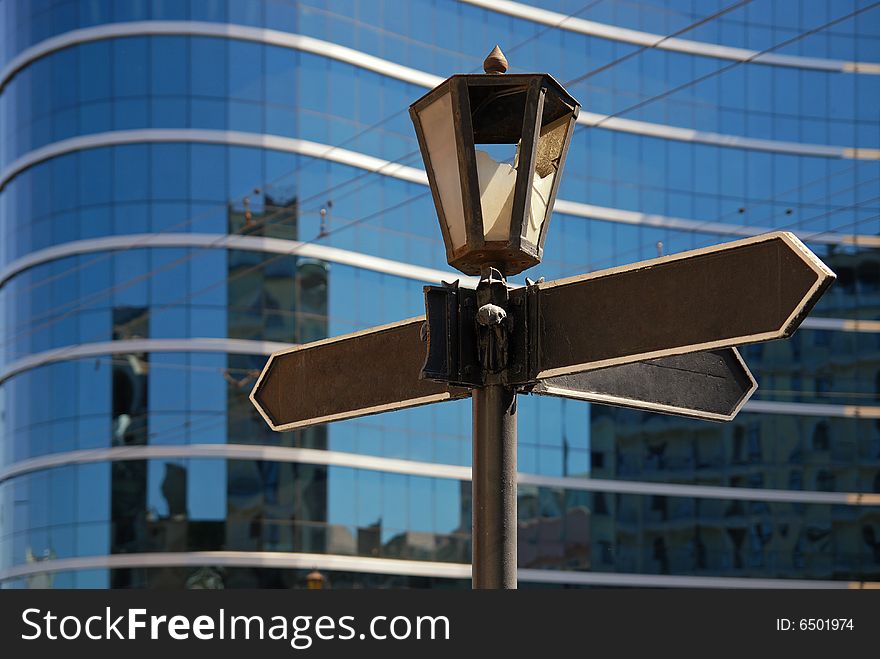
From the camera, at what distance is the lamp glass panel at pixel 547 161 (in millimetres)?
4500

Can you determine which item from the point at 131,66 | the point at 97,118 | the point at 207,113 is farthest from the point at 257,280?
the point at 131,66

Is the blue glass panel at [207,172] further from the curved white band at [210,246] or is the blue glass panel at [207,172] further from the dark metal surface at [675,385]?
the dark metal surface at [675,385]

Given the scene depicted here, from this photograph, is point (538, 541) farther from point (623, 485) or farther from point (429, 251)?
point (429, 251)

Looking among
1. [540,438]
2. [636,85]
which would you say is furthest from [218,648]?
[636,85]

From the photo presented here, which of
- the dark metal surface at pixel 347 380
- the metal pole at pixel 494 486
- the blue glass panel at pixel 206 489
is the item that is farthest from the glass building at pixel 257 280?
the metal pole at pixel 494 486

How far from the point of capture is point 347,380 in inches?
Result: 184

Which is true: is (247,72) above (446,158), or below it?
above

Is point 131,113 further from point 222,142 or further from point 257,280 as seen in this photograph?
point 257,280

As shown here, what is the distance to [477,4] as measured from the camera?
1911 inches

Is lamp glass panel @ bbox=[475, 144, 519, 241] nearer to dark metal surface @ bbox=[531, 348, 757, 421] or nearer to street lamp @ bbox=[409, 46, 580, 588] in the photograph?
street lamp @ bbox=[409, 46, 580, 588]

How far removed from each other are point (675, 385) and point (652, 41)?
4904cm

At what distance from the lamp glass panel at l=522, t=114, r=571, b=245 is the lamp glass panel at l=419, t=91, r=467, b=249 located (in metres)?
0.24

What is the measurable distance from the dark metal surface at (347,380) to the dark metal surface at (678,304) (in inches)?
14.2

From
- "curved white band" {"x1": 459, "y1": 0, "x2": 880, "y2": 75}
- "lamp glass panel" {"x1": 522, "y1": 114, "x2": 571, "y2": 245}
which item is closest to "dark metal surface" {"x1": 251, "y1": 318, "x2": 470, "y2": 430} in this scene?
"lamp glass panel" {"x1": 522, "y1": 114, "x2": 571, "y2": 245}
